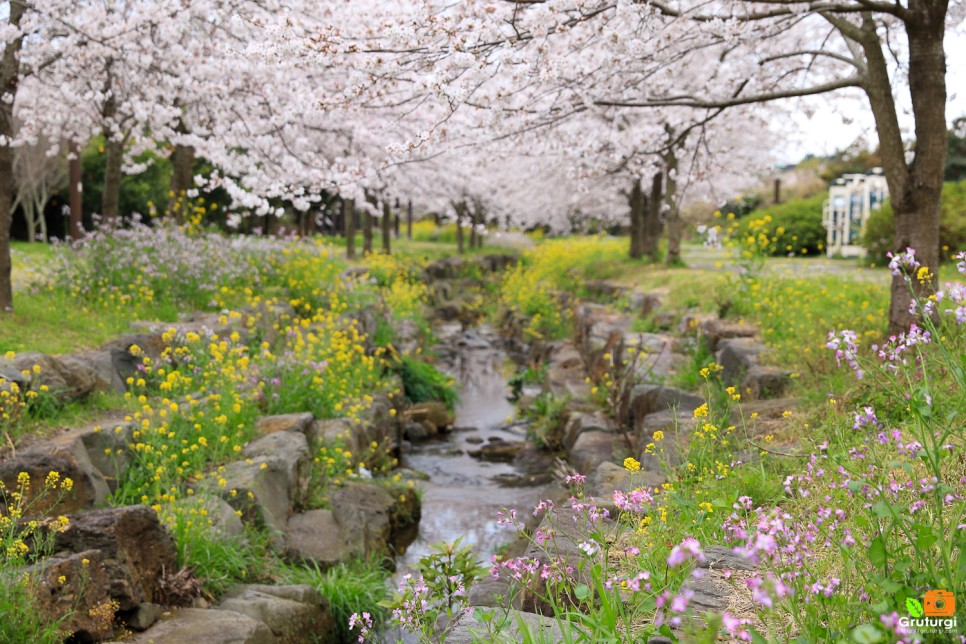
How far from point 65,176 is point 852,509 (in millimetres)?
26755

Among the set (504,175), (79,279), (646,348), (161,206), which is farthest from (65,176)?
(646,348)

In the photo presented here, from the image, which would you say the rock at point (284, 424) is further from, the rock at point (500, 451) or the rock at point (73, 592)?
the rock at point (500, 451)

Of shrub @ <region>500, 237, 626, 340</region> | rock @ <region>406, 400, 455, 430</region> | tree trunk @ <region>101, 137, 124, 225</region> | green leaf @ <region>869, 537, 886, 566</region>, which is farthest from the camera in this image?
shrub @ <region>500, 237, 626, 340</region>

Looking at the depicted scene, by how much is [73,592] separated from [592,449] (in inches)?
196

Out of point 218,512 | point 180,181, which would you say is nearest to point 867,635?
point 218,512

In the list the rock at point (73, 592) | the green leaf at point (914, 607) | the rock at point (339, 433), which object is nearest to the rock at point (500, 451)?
the rock at point (339, 433)

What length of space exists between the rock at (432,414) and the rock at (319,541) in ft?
14.6

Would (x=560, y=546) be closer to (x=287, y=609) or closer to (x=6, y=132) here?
(x=287, y=609)

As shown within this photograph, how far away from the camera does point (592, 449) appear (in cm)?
770

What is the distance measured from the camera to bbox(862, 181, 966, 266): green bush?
14.6m

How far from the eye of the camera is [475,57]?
17.9 feet

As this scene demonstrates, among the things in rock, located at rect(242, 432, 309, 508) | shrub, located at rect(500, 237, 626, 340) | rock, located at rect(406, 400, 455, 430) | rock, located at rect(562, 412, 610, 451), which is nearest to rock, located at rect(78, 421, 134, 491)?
rock, located at rect(242, 432, 309, 508)

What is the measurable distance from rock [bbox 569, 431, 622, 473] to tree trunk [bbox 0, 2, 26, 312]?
5530 millimetres

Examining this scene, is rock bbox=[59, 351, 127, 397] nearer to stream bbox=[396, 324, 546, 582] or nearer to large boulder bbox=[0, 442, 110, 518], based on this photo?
large boulder bbox=[0, 442, 110, 518]
